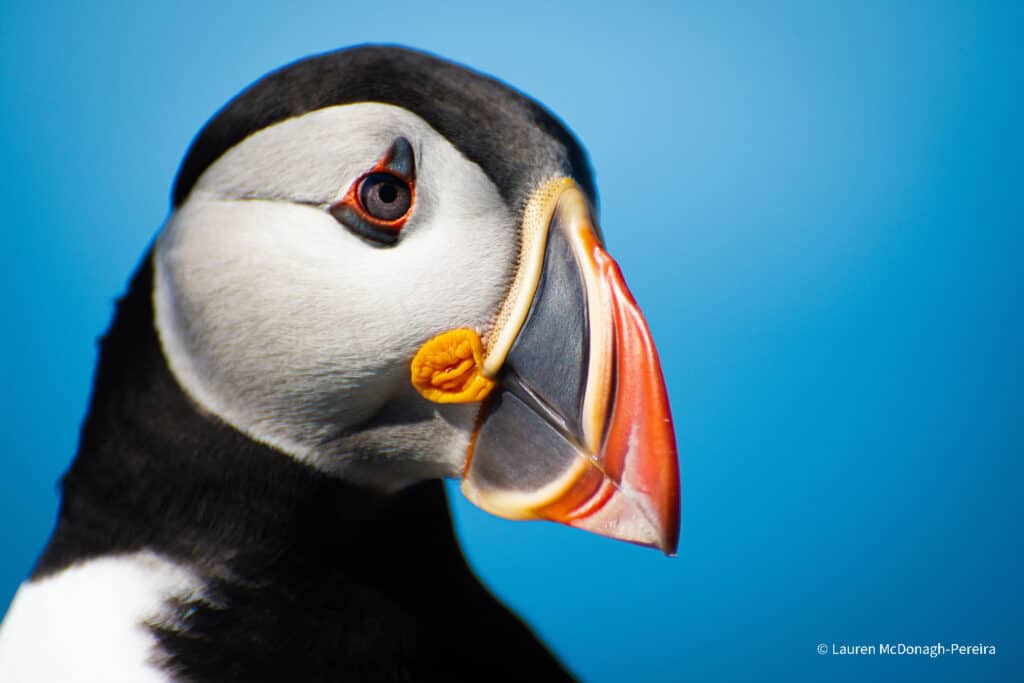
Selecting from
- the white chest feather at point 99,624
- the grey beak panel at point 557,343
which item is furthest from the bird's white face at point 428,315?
the white chest feather at point 99,624

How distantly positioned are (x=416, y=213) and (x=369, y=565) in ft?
1.23

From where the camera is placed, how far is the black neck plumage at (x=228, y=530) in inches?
32.4

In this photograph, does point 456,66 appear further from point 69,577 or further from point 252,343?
point 69,577

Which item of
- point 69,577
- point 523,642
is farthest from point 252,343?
point 523,642

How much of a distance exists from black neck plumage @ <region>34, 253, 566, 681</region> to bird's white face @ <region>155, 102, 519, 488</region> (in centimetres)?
4

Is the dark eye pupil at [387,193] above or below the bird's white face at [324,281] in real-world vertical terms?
above

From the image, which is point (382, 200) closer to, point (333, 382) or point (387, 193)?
point (387, 193)

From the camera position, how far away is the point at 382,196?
0.75 metres

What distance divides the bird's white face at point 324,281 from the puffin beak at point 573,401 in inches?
1.2

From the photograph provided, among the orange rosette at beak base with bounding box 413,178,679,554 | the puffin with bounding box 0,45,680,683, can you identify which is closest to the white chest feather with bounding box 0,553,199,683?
the puffin with bounding box 0,45,680,683

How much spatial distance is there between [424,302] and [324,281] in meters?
0.09

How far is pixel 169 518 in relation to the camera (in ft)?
2.73

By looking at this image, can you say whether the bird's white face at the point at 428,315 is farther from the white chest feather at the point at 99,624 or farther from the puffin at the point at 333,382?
the white chest feather at the point at 99,624

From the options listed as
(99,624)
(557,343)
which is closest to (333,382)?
(557,343)
